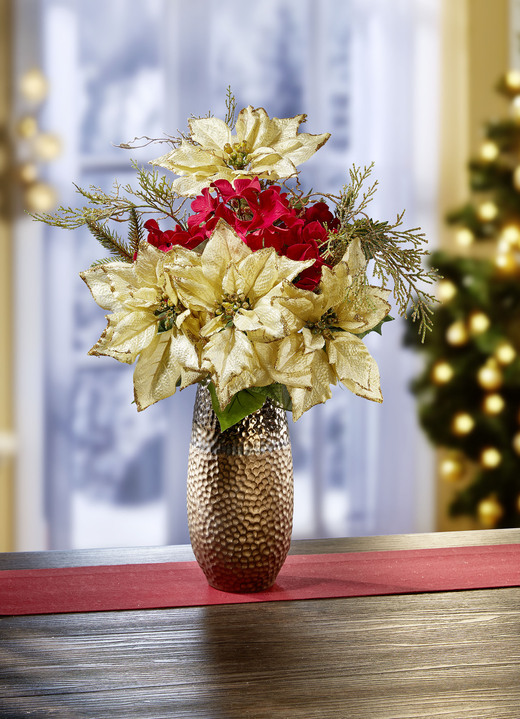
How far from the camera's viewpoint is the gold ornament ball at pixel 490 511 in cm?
248

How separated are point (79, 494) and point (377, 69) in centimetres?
170

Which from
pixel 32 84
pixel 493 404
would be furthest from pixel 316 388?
pixel 32 84

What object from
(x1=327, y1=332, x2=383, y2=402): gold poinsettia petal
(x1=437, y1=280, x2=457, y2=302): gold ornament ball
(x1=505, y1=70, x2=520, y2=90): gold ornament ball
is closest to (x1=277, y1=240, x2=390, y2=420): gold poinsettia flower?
(x1=327, y1=332, x2=383, y2=402): gold poinsettia petal

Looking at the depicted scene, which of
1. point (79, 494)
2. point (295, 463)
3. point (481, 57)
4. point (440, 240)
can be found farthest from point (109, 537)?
point (481, 57)

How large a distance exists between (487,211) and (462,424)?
2.33 feet

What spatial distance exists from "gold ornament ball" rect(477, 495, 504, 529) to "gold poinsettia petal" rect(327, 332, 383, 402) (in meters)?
1.88

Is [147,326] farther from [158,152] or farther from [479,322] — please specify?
[479,322]

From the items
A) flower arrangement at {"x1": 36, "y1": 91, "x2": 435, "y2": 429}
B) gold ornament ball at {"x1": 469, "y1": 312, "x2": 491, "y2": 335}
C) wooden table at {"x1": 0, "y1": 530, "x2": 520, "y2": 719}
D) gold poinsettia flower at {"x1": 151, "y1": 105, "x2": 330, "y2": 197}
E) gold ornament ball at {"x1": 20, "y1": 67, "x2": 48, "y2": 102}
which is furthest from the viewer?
gold ornament ball at {"x1": 469, "y1": 312, "x2": 491, "y2": 335}

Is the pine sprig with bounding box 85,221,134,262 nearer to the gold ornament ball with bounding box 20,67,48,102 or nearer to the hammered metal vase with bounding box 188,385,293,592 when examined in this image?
the hammered metal vase with bounding box 188,385,293,592

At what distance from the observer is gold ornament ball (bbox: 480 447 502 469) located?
2473mm

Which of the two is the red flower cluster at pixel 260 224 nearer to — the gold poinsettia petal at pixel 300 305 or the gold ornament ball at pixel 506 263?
the gold poinsettia petal at pixel 300 305

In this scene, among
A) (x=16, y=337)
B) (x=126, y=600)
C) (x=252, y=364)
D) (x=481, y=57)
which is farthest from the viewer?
(x=481, y=57)

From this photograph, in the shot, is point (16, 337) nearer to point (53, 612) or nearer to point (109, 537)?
point (109, 537)

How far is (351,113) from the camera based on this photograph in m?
2.50
